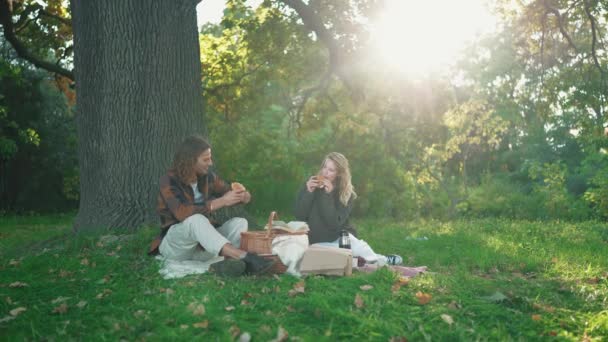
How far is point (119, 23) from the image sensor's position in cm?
807

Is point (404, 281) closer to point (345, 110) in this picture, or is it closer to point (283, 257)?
point (283, 257)

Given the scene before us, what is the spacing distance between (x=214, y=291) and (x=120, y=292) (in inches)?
33.9

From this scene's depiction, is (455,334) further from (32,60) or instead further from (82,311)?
(32,60)

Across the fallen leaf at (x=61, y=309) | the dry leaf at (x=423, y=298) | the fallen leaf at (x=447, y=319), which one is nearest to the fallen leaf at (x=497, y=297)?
the dry leaf at (x=423, y=298)

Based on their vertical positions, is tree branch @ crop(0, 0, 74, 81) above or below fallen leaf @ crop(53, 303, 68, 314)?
above

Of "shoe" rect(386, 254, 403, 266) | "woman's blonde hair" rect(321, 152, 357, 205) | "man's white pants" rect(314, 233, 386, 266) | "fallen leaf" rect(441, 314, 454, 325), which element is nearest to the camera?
"fallen leaf" rect(441, 314, 454, 325)

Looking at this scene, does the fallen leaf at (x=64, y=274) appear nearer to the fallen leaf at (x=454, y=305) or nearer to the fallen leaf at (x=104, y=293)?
the fallen leaf at (x=104, y=293)

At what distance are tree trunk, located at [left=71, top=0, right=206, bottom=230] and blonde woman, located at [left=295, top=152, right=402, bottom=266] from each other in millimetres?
2098

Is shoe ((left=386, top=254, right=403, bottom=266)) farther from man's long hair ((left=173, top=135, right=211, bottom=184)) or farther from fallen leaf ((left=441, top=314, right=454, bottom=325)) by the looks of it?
fallen leaf ((left=441, top=314, right=454, bottom=325))

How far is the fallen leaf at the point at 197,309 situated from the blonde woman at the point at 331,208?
268 cm

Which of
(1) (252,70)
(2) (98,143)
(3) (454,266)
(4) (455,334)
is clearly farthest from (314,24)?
(4) (455,334)

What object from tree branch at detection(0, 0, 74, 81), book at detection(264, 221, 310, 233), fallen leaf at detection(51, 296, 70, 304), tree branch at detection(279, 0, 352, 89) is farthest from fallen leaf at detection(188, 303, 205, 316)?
tree branch at detection(0, 0, 74, 81)

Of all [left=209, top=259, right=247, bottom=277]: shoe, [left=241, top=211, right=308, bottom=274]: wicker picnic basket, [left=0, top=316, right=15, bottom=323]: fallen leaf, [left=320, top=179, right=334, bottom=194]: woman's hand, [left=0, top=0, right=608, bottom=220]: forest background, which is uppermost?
[left=0, top=0, right=608, bottom=220]: forest background

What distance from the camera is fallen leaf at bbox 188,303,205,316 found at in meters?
4.62
